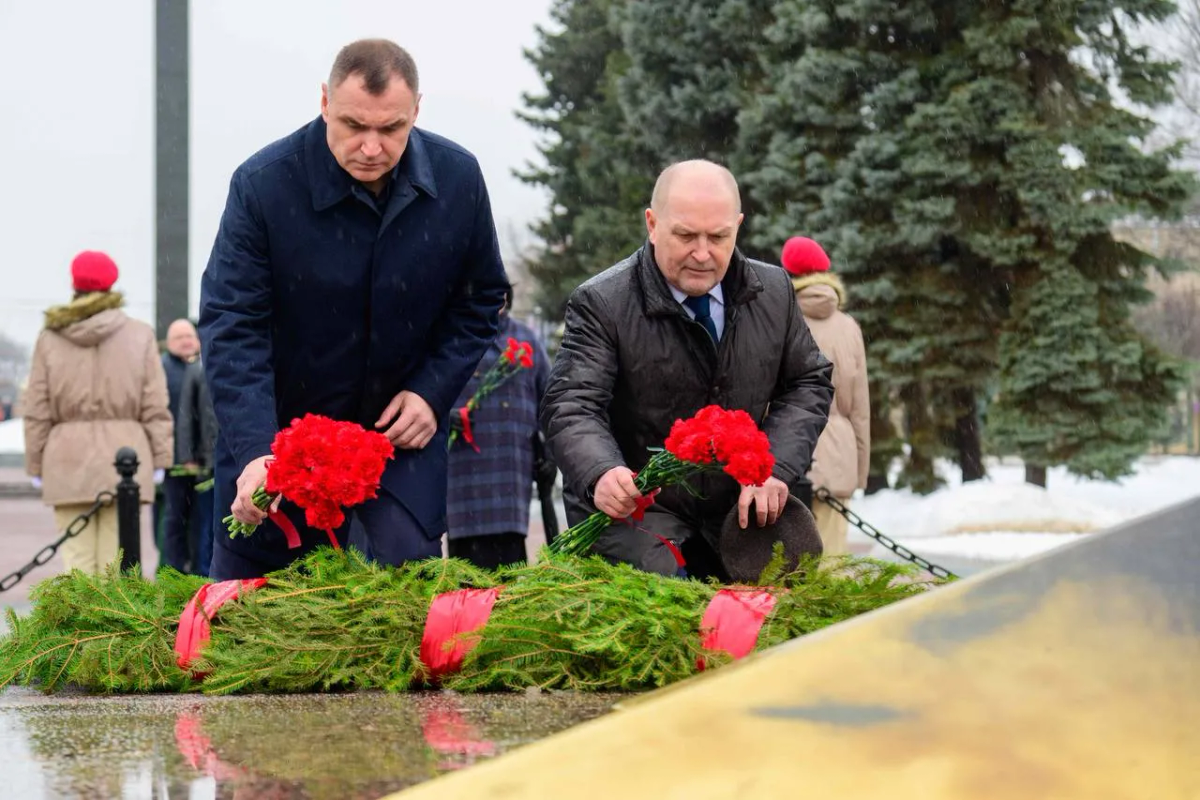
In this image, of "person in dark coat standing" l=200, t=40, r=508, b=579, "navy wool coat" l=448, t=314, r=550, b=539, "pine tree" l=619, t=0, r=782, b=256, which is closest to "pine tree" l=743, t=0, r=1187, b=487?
"pine tree" l=619, t=0, r=782, b=256

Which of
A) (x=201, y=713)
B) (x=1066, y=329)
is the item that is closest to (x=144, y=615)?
(x=201, y=713)

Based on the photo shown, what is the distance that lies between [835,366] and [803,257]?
23.8 inches

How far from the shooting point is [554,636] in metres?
3.20

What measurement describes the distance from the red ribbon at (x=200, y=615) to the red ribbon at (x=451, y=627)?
1.49 ft

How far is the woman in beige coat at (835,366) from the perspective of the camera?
8719 millimetres

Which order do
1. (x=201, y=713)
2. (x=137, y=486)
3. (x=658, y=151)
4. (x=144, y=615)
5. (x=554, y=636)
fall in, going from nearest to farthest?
(x=201, y=713)
(x=554, y=636)
(x=144, y=615)
(x=137, y=486)
(x=658, y=151)

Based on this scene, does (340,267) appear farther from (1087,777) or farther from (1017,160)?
(1017,160)

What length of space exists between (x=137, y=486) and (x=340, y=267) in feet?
14.6

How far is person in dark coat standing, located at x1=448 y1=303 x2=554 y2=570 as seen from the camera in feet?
25.4

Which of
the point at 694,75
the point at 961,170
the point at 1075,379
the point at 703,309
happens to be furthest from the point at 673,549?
the point at 694,75

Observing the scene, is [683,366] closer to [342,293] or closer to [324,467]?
[342,293]

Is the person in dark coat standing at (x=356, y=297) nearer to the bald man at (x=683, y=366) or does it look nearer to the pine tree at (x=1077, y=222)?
the bald man at (x=683, y=366)

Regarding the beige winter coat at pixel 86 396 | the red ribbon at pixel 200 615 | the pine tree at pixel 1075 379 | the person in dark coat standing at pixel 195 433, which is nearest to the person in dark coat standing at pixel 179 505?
the person in dark coat standing at pixel 195 433

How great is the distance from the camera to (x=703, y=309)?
410 cm
